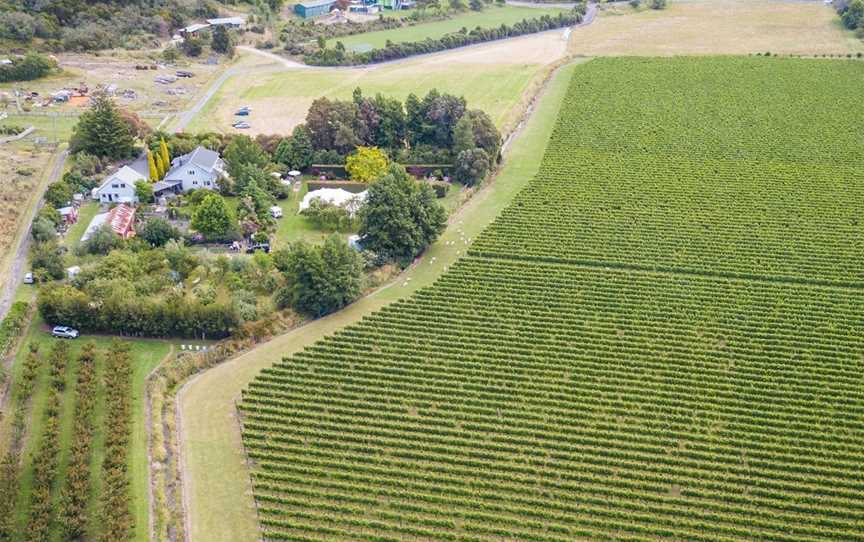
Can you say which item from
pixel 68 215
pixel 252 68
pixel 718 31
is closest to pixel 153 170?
pixel 68 215

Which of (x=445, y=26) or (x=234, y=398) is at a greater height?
(x=445, y=26)

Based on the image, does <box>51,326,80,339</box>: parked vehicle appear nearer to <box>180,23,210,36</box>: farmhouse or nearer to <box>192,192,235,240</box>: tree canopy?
<box>192,192,235,240</box>: tree canopy

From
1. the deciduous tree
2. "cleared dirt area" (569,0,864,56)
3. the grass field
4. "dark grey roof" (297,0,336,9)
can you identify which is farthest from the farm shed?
the deciduous tree

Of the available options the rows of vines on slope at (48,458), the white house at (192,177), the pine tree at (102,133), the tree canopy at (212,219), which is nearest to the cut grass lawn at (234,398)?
the rows of vines on slope at (48,458)

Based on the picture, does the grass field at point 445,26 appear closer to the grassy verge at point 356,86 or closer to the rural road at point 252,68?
the rural road at point 252,68

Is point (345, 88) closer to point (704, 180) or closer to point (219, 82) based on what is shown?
point (219, 82)

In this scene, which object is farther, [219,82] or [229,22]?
[229,22]
